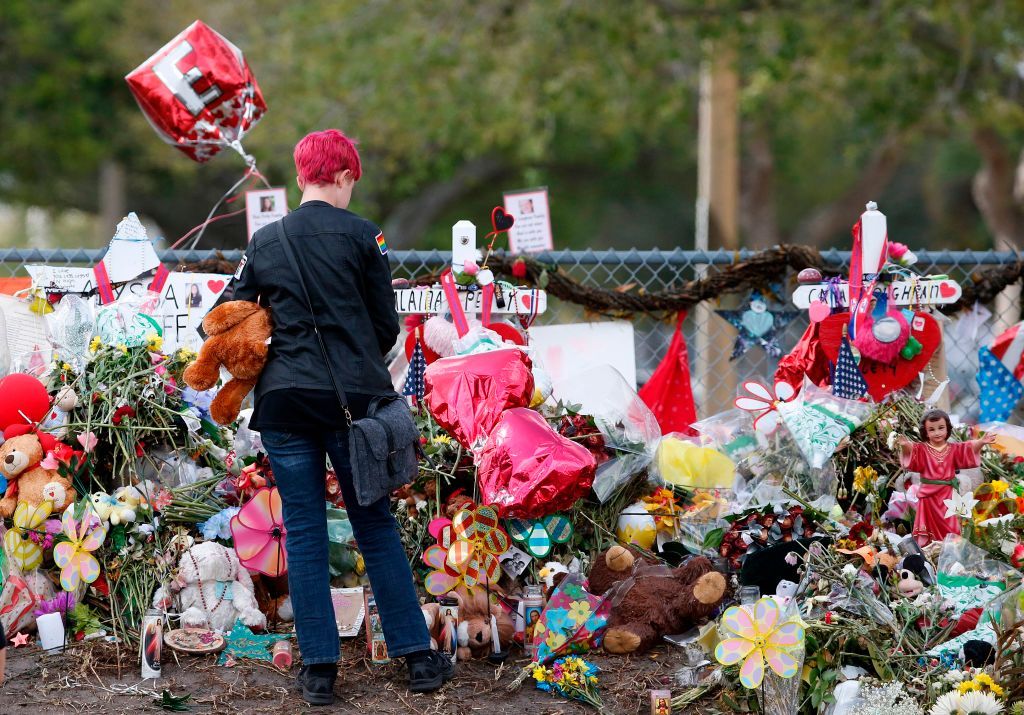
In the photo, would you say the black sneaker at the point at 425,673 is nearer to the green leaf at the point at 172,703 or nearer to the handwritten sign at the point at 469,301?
the green leaf at the point at 172,703

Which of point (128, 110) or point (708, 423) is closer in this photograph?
point (708, 423)

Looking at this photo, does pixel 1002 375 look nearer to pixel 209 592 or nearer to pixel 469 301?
pixel 469 301

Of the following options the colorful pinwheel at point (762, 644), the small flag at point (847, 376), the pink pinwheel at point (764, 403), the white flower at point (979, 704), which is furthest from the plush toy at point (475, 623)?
the small flag at point (847, 376)

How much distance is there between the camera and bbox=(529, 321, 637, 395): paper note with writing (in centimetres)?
491

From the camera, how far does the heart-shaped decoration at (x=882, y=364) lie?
473cm

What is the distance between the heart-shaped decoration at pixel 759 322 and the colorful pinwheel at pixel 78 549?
9.02ft

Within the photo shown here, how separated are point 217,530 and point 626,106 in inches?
368

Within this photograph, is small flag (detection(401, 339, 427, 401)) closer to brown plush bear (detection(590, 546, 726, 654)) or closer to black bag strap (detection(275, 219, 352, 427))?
brown plush bear (detection(590, 546, 726, 654))

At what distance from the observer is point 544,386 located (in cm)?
428

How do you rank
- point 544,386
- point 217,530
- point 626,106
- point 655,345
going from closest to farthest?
1. point 217,530
2. point 544,386
3. point 655,345
4. point 626,106

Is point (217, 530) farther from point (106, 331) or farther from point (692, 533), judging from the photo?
point (692, 533)

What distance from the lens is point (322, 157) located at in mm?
3432

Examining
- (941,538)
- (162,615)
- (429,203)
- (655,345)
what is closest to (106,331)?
(162,615)

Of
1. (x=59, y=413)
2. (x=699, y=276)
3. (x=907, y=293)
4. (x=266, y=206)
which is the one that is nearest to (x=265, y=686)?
(x=59, y=413)
